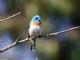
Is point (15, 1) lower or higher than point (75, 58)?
higher

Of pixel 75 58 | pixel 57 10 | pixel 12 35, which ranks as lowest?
pixel 75 58

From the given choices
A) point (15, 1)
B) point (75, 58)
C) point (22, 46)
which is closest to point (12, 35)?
point (22, 46)

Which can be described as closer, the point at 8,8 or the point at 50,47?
the point at 50,47

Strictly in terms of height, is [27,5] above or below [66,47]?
above

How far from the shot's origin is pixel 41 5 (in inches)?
289

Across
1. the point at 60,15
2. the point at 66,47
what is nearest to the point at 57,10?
the point at 60,15

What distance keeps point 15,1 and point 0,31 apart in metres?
0.99

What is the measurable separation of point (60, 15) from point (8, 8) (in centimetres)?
120

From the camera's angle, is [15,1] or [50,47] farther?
[15,1]

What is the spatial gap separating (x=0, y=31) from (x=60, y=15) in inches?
53.3

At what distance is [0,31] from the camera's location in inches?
280

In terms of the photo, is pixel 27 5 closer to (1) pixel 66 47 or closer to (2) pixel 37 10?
(2) pixel 37 10

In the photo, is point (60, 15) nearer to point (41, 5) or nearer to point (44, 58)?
point (41, 5)

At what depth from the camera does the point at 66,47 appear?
7.71 meters
